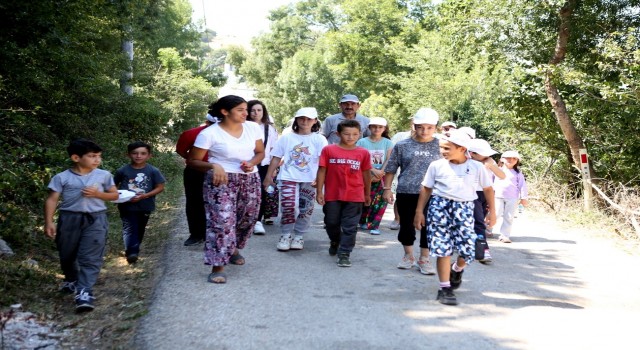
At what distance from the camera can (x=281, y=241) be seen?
7.34 metres

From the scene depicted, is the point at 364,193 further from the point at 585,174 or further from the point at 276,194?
the point at 585,174

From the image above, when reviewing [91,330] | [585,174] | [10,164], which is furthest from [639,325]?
[585,174]

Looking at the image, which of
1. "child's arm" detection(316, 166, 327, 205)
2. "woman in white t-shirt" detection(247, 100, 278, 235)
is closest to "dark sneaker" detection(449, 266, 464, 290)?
"child's arm" detection(316, 166, 327, 205)

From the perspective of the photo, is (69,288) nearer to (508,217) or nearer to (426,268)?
(426,268)

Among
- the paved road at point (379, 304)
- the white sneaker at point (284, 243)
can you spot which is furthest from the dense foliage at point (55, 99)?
the white sneaker at point (284, 243)

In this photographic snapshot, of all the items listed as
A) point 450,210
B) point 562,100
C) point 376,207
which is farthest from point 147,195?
point 562,100

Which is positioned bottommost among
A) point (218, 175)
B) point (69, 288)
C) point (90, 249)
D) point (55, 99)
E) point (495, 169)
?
point (69, 288)

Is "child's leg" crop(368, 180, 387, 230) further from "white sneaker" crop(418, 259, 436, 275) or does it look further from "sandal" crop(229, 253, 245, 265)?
"sandal" crop(229, 253, 245, 265)

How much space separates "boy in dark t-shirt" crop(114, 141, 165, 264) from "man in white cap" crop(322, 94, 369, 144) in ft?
9.32

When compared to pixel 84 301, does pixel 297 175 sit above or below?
above

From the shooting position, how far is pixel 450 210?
17.6 ft

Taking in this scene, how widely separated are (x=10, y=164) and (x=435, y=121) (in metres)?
4.60

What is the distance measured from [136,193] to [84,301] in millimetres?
1809

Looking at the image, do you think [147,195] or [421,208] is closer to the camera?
[421,208]
